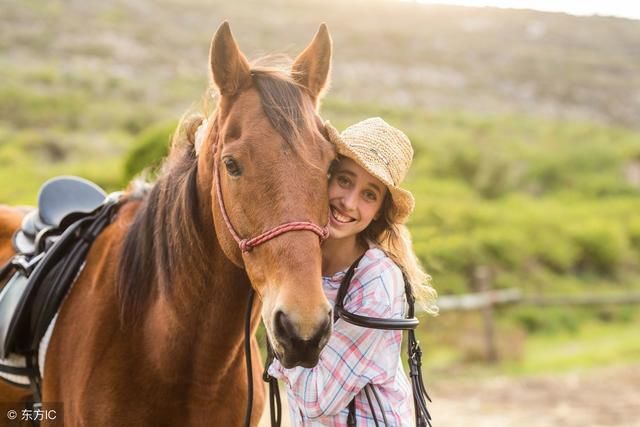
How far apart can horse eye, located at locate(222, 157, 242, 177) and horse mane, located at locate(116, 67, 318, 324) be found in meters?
0.19

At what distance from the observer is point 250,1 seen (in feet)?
163

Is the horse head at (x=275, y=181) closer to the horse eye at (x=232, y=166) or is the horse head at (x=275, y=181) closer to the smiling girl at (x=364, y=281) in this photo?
the horse eye at (x=232, y=166)

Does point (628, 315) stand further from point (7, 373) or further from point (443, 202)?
point (7, 373)

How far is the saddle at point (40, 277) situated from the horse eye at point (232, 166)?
1055 mm

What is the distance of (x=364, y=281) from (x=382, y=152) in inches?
16.0

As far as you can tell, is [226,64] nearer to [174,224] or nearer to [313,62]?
[313,62]

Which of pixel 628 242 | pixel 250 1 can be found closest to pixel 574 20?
pixel 250 1

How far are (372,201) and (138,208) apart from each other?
98 cm

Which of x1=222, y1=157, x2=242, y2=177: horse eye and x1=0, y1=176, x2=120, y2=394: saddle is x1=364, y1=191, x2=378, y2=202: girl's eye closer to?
x1=222, y1=157, x2=242, y2=177: horse eye

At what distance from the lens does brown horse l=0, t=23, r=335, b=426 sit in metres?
1.77

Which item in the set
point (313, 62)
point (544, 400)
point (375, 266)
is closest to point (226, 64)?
point (313, 62)

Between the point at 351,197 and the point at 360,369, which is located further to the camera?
the point at 351,197

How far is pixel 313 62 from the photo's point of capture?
216 centimetres

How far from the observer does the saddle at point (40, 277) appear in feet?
8.44
